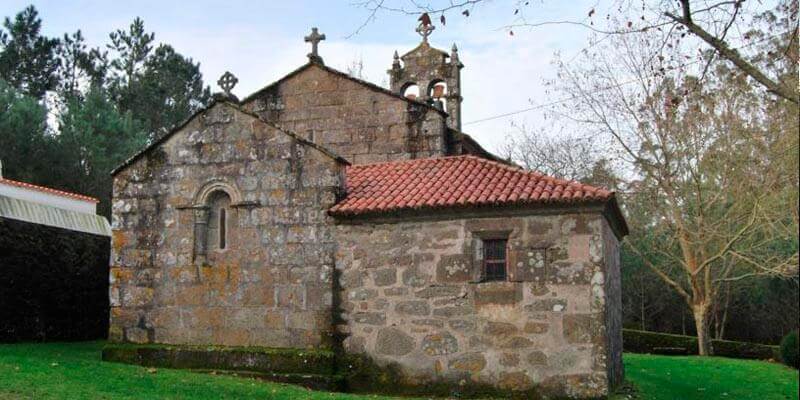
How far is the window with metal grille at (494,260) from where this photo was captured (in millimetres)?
11922

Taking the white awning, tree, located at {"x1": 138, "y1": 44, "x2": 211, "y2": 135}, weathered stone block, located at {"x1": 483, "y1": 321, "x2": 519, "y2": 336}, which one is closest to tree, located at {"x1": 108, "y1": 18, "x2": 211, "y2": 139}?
tree, located at {"x1": 138, "y1": 44, "x2": 211, "y2": 135}

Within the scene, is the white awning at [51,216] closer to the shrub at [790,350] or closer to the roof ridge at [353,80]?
the roof ridge at [353,80]

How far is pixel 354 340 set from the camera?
41.0 ft

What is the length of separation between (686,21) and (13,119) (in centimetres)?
2810

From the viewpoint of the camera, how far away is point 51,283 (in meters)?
16.1

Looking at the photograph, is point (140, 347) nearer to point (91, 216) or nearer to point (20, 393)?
point (20, 393)

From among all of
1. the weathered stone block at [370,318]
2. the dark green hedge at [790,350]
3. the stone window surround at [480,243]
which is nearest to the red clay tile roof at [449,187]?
the stone window surround at [480,243]

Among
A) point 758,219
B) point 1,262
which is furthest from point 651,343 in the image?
point 1,262

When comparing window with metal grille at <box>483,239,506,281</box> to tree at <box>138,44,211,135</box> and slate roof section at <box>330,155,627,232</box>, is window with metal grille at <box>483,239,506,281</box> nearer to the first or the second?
slate roof section at <box>330,155,627,232</box>

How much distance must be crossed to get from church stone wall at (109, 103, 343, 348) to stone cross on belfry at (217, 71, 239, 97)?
816 mm

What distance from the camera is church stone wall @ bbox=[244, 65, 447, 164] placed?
666 inches

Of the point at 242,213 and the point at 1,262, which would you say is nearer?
the point at 242,213

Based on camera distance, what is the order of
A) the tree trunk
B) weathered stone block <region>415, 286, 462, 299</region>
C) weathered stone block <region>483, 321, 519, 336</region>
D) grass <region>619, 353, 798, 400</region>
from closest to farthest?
weathered stone block <region>483, 321, 519, 336</region> → weathered stone block <region>415, 286, 462, 299</region> → grass <region>619, 353, 798, 400</region> → the tree trunk

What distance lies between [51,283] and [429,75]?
903cm
